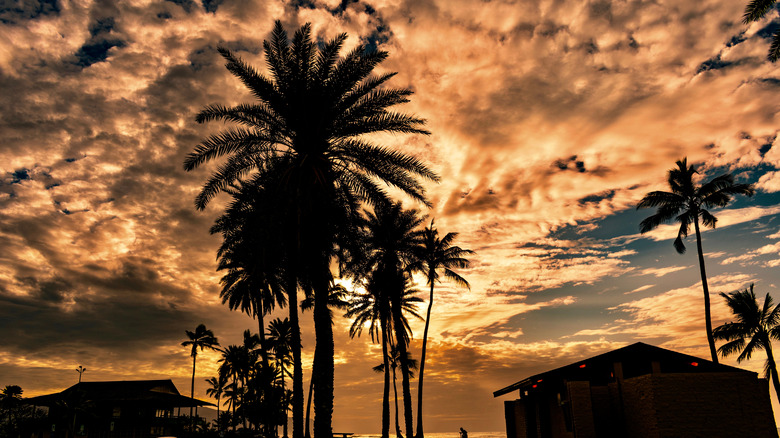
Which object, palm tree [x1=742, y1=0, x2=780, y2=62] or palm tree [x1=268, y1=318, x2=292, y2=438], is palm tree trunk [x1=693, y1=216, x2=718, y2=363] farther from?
palm tree [x1=268, y1=318, x2=292, y2=438]

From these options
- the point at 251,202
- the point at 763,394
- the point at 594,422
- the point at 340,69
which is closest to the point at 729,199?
the point at 763,394

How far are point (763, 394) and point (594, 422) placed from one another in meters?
5.74

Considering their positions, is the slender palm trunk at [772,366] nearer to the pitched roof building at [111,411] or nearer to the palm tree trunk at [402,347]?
the palm tree trunk at [402,347]

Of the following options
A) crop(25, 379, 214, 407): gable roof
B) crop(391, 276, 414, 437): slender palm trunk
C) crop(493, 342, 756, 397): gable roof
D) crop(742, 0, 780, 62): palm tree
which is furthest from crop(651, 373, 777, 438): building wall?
crop(25, 379, 214, 407): gable roof

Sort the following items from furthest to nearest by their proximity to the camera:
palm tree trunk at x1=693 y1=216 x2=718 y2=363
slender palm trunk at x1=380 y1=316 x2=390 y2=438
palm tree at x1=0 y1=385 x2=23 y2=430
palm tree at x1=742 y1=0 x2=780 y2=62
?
1. palm tree at x1=0 y1=385 x2=23 y2=430
2. slender palm trunk at x1=380 y1=316 x2=390 y2=438
3. palm tree trunk at x1=693 y1=216 x2=718 y2=363
4. palm tree at x1=742 y1=0 x2=780 y2=62

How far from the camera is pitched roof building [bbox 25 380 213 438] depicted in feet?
139

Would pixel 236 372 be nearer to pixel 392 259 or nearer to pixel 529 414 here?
pixel 392 259

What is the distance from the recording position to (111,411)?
159 ft

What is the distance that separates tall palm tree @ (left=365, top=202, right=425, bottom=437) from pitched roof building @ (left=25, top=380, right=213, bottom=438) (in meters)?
21.3

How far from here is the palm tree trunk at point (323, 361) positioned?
1908 cm

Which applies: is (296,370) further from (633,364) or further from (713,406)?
(713,406)

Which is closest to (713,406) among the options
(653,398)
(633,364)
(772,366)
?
(653,398)

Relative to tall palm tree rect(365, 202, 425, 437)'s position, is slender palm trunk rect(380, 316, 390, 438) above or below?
below

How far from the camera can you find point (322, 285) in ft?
65.7
